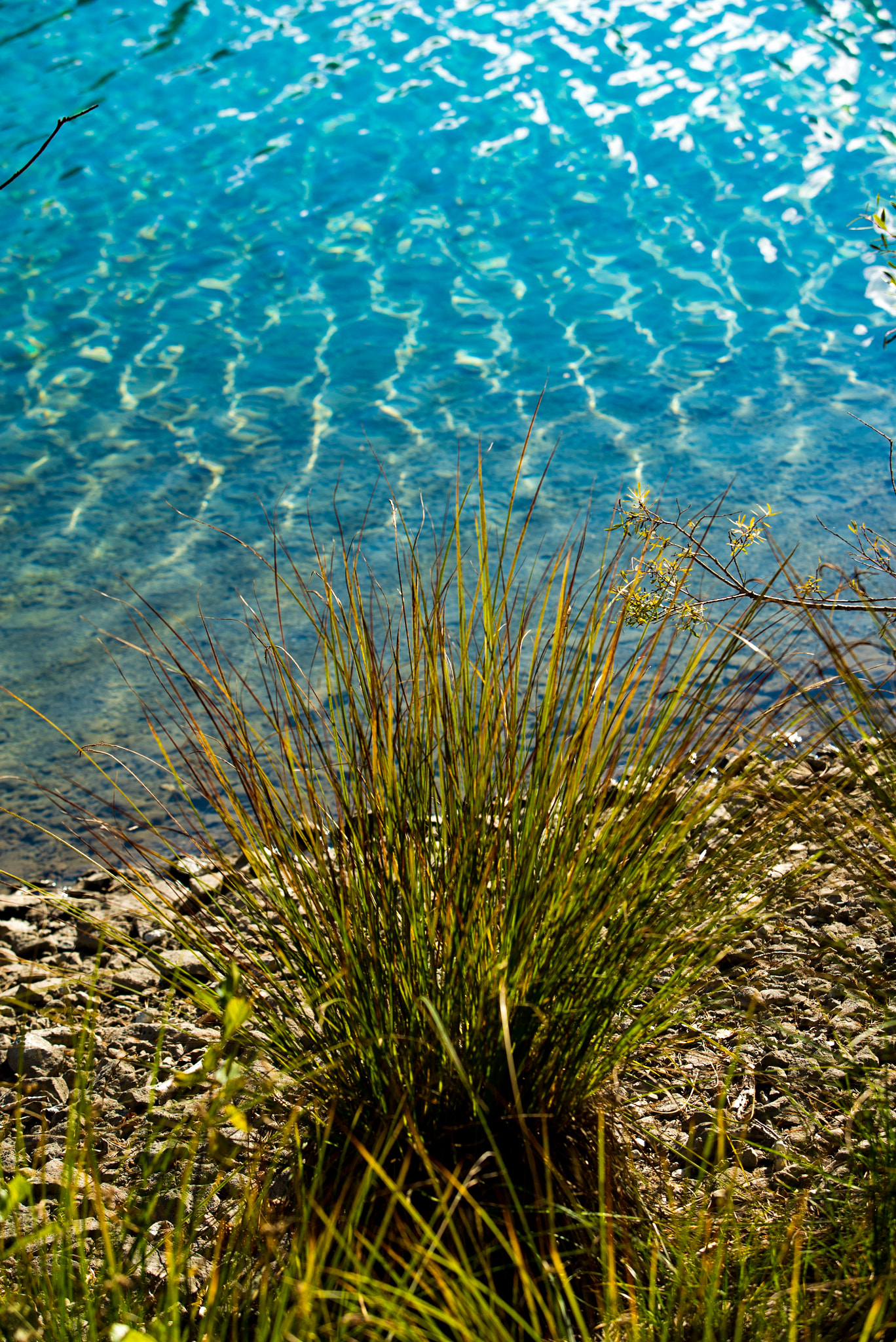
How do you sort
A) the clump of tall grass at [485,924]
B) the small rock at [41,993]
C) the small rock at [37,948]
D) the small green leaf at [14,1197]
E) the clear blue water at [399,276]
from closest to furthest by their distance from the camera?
the small green leaf at [14,1197]
the clump of tall grass at [485,924]
the small rock at [41,993]
the small rock at [37,948]
the clear blue water at [399,276]

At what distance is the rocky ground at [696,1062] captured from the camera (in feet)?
5.01

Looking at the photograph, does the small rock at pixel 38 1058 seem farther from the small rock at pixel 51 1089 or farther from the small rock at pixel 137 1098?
the small rock at pixel 137 1098

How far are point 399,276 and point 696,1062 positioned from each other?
5.98m

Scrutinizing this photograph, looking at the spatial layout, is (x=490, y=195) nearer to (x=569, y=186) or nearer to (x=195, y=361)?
(x=569, y=186)

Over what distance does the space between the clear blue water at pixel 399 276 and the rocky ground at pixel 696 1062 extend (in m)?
1.22

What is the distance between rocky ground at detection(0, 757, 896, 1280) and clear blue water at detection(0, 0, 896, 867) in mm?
1217

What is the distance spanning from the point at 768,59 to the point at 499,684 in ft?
30.5

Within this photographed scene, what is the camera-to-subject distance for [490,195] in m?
7.45

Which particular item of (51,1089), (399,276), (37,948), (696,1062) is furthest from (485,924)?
(399,276)

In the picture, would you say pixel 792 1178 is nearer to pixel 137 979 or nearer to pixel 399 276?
pixel 137 979

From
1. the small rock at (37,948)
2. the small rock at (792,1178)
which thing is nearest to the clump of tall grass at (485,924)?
the small rock at (792,1178)

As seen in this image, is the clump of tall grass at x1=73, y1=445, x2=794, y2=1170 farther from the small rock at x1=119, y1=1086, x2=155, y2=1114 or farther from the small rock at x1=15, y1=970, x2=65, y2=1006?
the small rock at x1=15, y1=970, x2=65, y2=1006

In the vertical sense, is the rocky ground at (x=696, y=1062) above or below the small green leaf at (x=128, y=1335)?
below

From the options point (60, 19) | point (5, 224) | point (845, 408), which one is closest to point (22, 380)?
point (5, 224)
